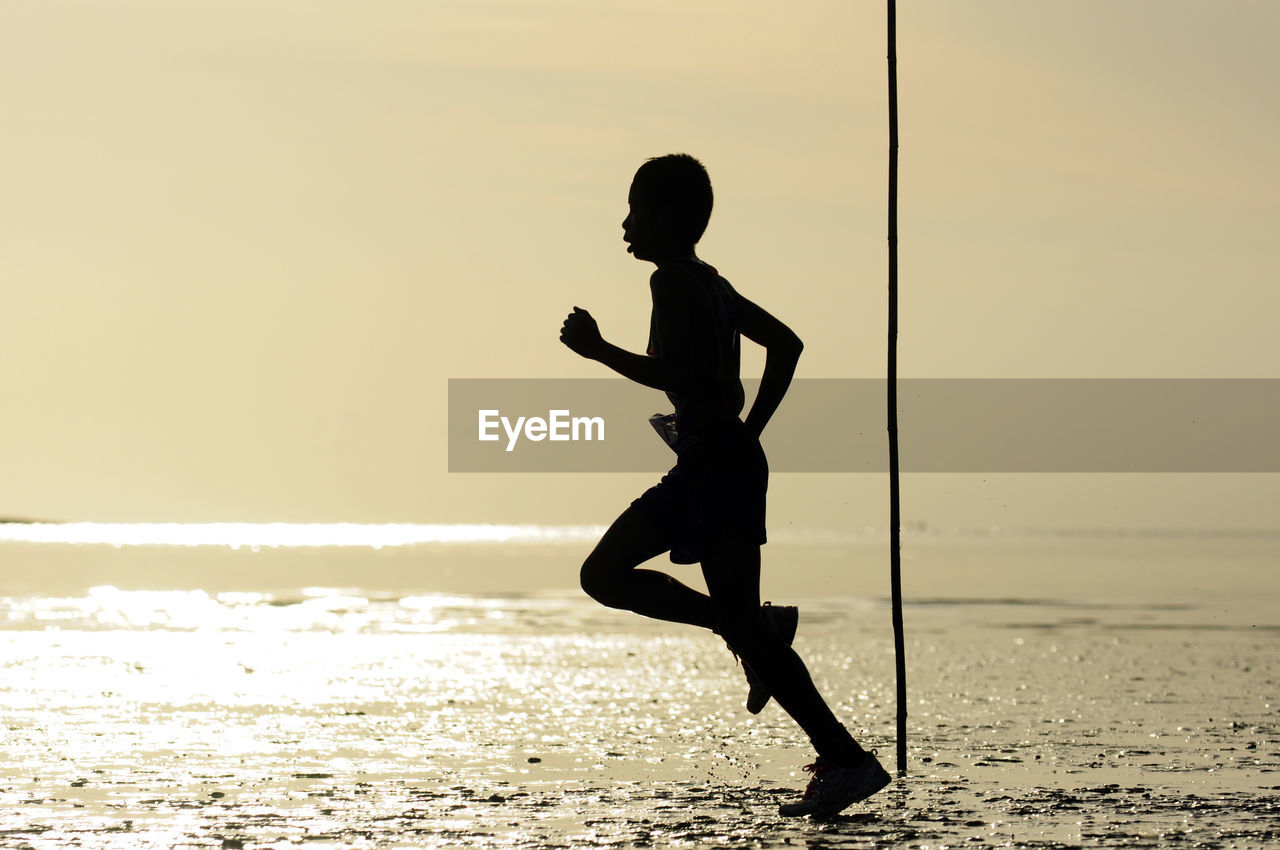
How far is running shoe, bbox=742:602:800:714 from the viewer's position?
19.5 feet

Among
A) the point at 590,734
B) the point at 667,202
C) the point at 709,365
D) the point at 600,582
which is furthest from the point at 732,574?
the point at 590,734

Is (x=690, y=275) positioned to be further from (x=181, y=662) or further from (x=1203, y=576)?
(x=1203, y=576)

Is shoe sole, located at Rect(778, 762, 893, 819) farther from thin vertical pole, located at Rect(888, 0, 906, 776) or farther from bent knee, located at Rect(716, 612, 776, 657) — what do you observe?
thin vertical pole, located at Rect(888, 0, 906, 776)

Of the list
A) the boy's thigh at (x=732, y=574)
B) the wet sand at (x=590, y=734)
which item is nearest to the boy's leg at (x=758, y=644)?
the boy's thigh at (x=732, y=574)

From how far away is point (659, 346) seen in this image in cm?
590

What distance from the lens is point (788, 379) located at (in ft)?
20.5

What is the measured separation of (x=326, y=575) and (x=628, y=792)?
25398 millimetres

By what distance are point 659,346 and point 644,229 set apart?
42 centimetres

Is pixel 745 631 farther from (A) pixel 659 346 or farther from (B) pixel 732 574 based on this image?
(A) pixel 659 346

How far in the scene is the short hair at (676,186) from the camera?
5969 mm

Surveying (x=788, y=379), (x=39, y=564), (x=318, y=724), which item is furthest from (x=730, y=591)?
(x=39, y=564)

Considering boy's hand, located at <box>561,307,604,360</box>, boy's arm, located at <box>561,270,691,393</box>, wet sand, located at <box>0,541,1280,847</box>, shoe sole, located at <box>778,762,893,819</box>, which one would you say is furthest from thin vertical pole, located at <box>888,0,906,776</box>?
boy's hand, located at <box>561,307,604,360</box>

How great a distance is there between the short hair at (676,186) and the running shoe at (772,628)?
1.33 meters

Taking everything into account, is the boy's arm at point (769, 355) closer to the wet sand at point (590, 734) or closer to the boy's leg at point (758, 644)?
the boy's leg at point (758, 644)
